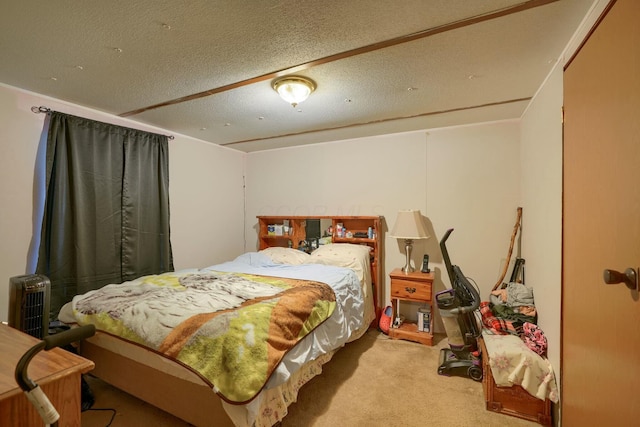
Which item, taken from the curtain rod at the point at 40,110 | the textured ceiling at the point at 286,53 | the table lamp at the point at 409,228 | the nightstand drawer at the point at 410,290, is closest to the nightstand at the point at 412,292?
the nightstand drawer at the point at 410,290

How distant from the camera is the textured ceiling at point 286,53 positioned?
1421 millimetres

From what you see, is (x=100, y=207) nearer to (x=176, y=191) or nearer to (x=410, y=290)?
(x=176, y=191)

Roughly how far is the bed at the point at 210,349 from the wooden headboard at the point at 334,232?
0.72 metres

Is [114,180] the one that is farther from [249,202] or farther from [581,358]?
[581,358]

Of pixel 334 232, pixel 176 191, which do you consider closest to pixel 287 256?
pixel 334 232

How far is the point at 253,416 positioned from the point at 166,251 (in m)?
2.50

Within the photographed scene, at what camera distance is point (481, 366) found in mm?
2363

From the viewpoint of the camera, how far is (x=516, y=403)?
6.33 feet

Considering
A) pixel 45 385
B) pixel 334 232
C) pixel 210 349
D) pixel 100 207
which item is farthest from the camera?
pixel 334 232

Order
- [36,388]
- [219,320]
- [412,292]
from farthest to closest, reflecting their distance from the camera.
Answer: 1. [412,292]
2. [219,320]
3. [36,388]

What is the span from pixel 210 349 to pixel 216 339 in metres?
0.05

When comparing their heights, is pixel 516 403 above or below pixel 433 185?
below

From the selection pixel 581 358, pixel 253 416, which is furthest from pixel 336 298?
pixel 581 358

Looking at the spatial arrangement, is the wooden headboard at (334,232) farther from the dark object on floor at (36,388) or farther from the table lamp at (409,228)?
the dark object on floor at (36,388)
